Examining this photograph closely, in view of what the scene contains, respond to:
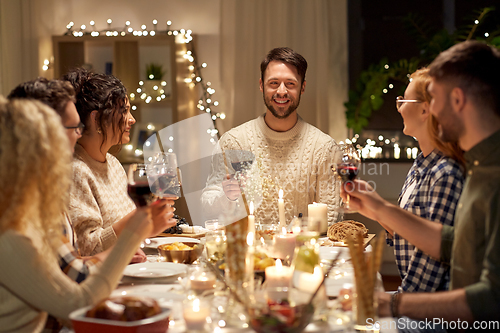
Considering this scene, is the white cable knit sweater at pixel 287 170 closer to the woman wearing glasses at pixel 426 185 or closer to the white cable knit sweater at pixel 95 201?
the white cable knit sweater at pixel 95 201

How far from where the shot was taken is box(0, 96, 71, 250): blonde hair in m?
1.05

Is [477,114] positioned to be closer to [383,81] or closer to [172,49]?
[383,81]

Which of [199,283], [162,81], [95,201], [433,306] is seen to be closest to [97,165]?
[95,201]

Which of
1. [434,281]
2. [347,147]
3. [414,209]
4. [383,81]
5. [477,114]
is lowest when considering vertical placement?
[434,281]

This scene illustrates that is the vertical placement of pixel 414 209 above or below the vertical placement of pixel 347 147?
below

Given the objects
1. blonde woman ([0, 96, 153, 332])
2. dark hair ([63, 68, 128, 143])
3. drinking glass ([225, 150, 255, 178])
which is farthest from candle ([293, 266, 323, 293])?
drinking glass ([225, 150, 255, 178])

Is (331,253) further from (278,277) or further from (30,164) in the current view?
(30,164)

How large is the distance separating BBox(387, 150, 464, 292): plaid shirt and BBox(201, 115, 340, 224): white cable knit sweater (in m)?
1.27

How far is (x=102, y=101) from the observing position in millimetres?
2102

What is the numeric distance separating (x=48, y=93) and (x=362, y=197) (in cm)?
108

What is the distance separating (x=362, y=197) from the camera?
1588 millimetres

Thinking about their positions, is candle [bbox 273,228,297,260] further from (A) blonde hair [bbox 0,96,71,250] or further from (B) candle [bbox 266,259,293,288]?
(A) blonde hair [bbox 0,96,71,250]

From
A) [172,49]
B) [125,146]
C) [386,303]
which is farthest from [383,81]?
[386,303]

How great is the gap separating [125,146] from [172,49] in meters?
0.95
